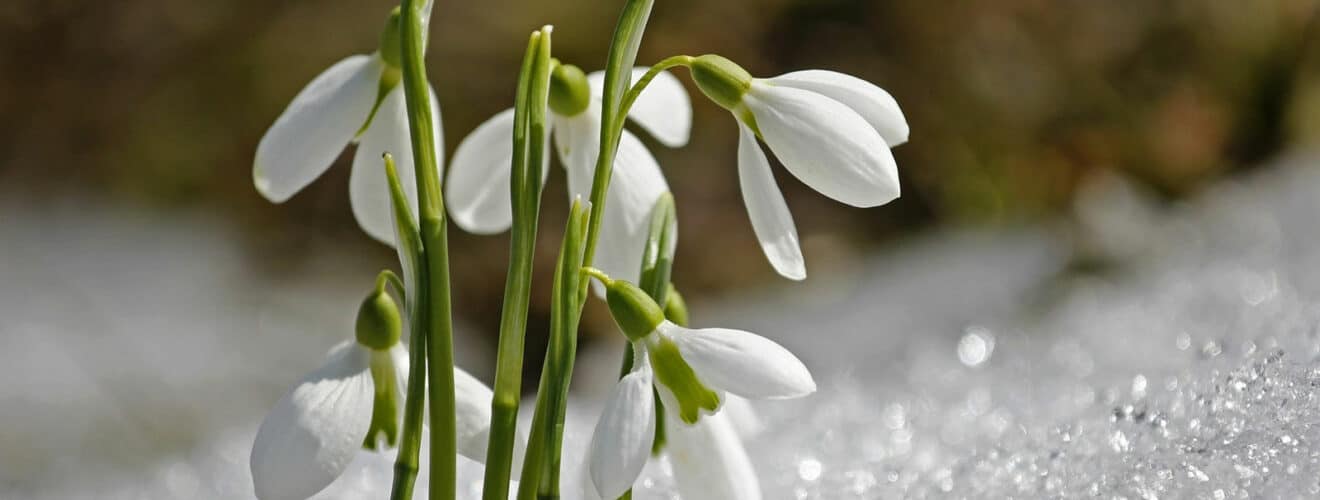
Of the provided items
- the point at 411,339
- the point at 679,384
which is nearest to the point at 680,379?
the point at 679,384

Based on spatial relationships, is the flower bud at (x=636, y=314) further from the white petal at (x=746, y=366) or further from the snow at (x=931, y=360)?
the snow at (x=931, y=360)

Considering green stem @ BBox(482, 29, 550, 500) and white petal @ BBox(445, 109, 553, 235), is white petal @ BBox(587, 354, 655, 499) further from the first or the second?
white petal @ BBox(445, 109, 553, 235)

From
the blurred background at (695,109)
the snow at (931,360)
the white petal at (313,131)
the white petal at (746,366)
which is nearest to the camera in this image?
the white petal at (746,366)

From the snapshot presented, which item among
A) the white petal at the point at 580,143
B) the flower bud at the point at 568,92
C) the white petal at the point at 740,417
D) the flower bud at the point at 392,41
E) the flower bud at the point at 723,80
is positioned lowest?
the white petal at the point at 740,417

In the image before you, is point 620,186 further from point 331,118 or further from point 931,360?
point 931,360

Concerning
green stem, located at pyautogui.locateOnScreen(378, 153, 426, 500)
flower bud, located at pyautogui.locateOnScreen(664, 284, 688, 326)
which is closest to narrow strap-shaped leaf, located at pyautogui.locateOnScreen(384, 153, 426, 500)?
green stem, located at pyautogui.locateOnScreen(378, 153, 426, 500)

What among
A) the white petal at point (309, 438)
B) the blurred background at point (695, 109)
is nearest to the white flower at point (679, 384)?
the white petal at point (309, 438)
